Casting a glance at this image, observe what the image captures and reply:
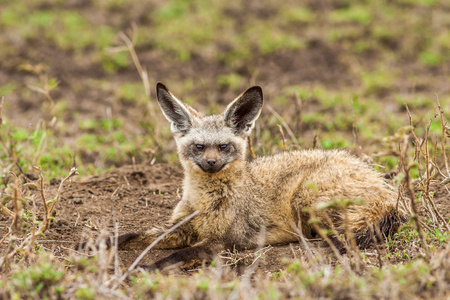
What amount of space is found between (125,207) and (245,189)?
4.46ft

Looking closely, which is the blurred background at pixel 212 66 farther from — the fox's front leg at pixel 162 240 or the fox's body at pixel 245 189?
the fox's front leg at pixel 162 240

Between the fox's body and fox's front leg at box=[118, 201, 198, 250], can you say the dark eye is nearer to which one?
the fox's body

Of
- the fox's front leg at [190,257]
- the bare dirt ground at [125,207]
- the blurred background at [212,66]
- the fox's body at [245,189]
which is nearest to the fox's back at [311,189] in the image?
the fox's body at [245,189]

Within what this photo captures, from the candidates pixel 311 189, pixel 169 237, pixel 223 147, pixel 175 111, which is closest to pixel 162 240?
pixel 169 237

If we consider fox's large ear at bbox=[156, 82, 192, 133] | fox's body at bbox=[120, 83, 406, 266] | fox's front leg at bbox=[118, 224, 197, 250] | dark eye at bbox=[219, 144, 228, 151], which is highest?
fox's large ear at bbox=[156, 82, 192, 133]

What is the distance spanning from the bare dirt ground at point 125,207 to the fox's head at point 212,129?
0.76 metres

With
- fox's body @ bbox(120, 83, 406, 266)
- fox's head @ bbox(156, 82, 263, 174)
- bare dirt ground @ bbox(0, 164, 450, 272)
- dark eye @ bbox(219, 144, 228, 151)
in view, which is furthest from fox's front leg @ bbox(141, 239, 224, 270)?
dark eye @ bbox(219, 144, 228, 151)

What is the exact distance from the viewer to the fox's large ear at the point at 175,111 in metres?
5.38

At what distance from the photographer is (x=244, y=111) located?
18.0 ft

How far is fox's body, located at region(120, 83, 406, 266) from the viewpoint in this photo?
507cm

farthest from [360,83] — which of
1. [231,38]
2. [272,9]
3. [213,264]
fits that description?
[213,264]

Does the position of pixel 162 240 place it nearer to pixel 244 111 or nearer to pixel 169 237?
pixel 169 237

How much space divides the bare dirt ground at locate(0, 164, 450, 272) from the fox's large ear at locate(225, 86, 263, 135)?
114 cm

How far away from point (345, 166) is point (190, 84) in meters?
5.90
